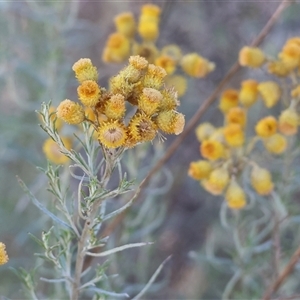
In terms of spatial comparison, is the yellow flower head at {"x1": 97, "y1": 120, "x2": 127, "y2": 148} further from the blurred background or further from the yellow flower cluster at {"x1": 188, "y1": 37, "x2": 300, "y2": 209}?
the blurred background

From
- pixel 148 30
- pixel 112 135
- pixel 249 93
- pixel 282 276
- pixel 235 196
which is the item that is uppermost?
pixel 148 30

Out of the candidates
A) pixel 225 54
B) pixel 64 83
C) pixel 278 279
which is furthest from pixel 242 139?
pixel 225 54

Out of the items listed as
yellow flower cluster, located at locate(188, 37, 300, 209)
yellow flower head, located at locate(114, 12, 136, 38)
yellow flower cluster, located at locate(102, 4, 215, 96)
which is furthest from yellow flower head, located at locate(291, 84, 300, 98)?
yellow flower head, located at locate(114, 12, 136, 38)

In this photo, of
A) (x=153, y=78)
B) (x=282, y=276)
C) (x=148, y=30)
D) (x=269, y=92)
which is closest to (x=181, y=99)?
(x=148, y=30)

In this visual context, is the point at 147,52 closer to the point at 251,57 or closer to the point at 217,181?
the point at 251,57

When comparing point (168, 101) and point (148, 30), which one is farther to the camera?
point (148, 30)
